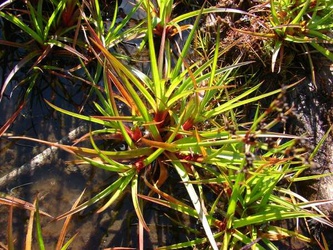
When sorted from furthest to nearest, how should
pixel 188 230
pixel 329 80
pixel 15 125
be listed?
pixel 329 80
pixel 15 125
pixel 188 230

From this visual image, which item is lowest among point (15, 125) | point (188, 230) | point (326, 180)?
point (188, 230)

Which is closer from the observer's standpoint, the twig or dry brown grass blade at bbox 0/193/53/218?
dry brown grass blade at bbox 0/193/53/218

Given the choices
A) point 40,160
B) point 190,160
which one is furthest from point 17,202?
point 190,160

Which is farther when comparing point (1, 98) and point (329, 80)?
point (329, 80)

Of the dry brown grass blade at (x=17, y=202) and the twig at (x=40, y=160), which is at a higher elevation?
the twig at (x=40, y=160)

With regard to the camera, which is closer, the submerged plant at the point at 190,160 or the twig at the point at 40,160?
the submerged plant at the point at 190,160

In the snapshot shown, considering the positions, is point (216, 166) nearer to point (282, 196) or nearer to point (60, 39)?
point (282, 196)

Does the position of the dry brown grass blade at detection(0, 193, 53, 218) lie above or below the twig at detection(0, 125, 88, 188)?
below

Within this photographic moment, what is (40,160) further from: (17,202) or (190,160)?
(190,160)

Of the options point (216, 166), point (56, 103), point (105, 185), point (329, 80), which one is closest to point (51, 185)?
point (105, 185)
